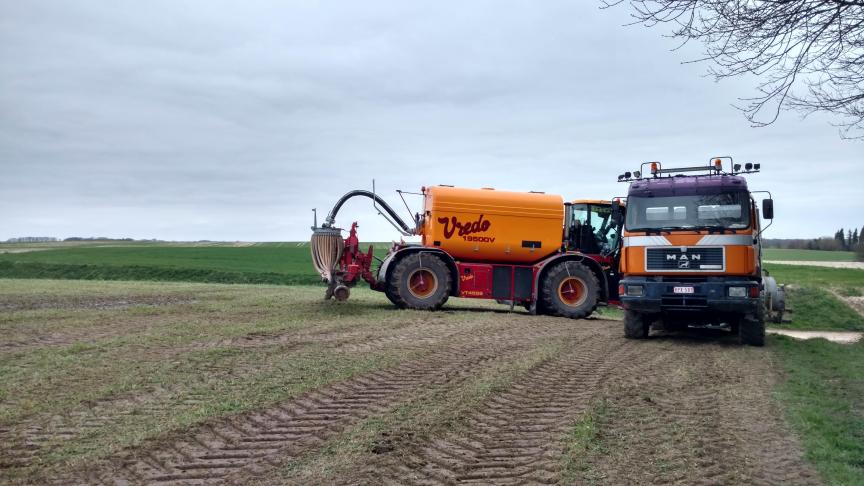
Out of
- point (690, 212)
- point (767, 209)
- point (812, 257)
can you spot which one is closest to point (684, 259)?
point (690, 212)

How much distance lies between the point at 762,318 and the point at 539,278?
6.21 m

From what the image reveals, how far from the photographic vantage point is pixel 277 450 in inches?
236

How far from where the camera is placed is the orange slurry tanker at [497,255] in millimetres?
18344

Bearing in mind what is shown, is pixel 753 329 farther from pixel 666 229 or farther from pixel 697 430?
pixel 697 430

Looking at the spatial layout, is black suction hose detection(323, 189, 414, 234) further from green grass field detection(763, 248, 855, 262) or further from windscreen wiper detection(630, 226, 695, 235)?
green grass field detection(763, 248, 855, 262)

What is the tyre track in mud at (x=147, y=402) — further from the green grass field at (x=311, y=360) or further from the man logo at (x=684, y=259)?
the man logo at (x=684, y=259)

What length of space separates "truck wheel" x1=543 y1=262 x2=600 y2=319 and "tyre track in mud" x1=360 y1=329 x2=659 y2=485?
8.72 meters

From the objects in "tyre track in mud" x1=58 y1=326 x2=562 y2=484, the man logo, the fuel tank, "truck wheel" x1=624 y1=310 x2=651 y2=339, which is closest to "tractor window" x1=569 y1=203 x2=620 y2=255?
the fuel tank

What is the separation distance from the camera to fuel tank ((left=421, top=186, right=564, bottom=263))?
18625 millimetres

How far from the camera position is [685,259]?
13.0 metres

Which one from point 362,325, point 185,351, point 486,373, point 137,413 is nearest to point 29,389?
point 137,413

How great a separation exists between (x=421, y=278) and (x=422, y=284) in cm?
16

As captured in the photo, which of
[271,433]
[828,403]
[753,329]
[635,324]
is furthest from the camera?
[635,324]

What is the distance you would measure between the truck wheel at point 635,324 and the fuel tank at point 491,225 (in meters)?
4.93
